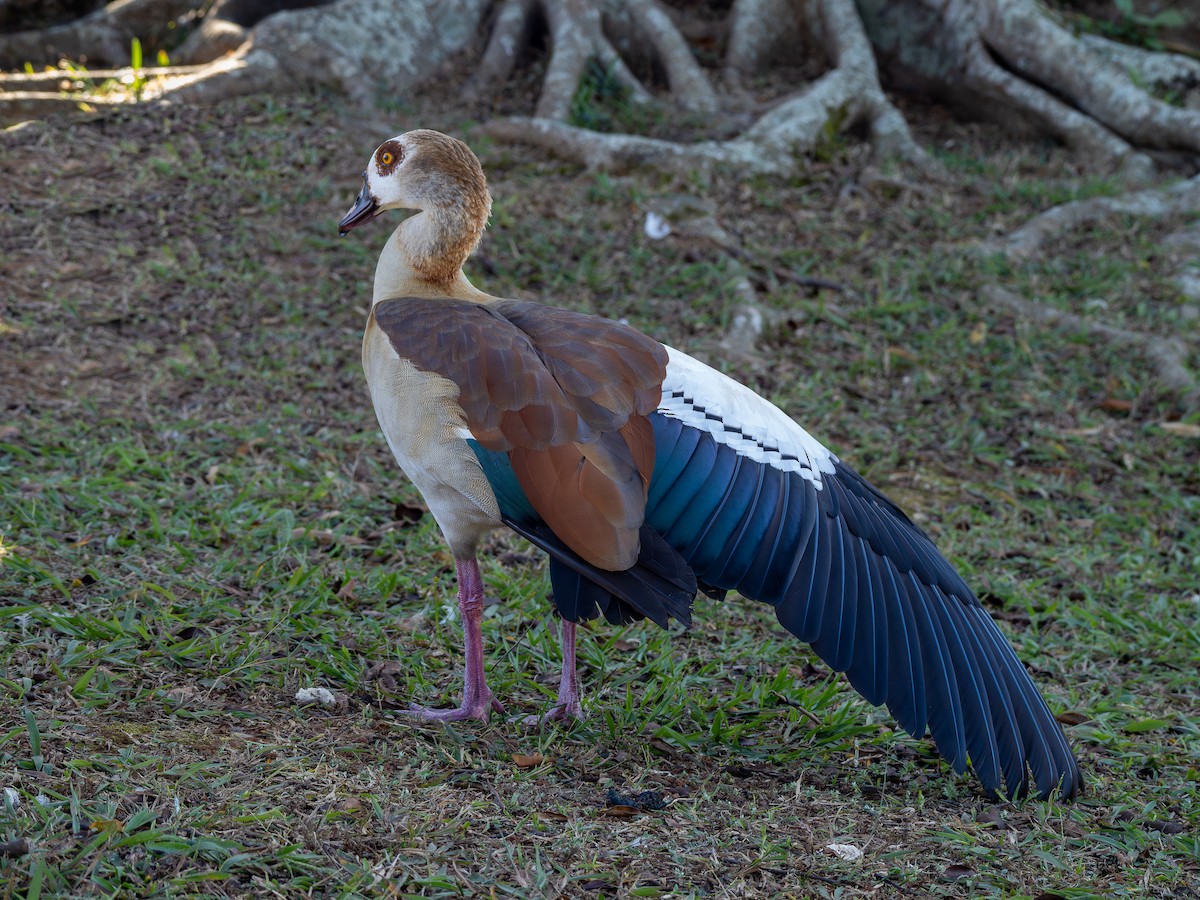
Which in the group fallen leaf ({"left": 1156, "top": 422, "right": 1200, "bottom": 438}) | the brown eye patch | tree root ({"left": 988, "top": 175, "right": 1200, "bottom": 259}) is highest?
the brown eye patch

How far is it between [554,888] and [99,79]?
20.0ft

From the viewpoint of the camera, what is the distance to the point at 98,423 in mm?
4684

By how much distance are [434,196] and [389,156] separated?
218 mm

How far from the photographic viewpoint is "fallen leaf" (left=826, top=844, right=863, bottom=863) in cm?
261

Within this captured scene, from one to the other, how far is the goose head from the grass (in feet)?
3.64

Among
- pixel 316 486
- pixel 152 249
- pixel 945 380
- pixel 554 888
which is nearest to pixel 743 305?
pixel 945 380

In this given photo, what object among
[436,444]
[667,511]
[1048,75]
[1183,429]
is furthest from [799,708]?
[1048,75]

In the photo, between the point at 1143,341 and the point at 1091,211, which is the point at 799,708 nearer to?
the point at 1143,341

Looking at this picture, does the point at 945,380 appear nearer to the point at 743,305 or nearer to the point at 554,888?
the point at 743,305

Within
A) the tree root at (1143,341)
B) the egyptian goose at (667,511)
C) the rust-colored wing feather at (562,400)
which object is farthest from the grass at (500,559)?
the rust-colored wing feather at (562,400)

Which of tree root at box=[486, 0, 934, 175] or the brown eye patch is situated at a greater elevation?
the brown eye patch

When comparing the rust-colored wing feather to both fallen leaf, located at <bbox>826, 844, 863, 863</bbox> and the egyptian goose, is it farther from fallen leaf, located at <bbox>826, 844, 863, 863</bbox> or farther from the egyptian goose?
fallen leaf, located at <bbox>826, 844, 863, 863</bbox>

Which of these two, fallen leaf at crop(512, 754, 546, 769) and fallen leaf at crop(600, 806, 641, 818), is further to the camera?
fallen leaf at crop(512, 754, 546, 769)

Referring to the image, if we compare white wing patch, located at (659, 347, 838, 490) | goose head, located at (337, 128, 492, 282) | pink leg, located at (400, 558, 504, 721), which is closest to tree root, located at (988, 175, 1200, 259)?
white wing patch, located at (659, 347, 838, 490)
